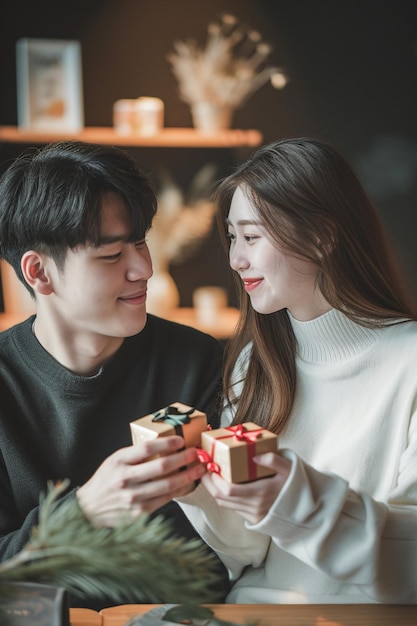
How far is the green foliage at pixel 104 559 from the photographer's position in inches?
33.2

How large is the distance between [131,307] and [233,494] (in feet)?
1.78

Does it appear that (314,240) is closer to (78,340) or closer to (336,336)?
(336,336)

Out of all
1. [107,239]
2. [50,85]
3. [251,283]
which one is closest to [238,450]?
[251,283]

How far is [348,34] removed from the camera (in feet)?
12.2

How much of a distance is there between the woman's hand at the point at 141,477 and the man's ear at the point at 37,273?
53cm

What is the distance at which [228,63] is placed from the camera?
147 inches

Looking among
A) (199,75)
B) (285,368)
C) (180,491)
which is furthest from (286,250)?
(199,75)

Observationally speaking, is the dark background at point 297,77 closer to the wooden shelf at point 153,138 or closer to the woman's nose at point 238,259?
the wooden shelf at point 153,138

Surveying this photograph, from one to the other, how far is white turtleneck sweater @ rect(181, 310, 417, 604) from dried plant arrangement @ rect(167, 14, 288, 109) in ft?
7.57

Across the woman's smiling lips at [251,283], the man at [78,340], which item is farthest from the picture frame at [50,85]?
the woman's smiling lips at [251,283]

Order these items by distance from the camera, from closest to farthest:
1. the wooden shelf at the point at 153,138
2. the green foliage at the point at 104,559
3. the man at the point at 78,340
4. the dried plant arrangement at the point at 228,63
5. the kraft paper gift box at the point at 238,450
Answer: the green foliage at the point at 104,559
the kraft paper gift box at the point at 238,450
the man at the point at 78,340
the wooden shelf at the point at 153,138
the dried plant arrangement at the point at 228,63

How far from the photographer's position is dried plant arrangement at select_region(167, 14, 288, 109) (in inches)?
145

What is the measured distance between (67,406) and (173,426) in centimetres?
51

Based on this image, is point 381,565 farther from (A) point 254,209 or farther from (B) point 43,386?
(B) point 43,386
